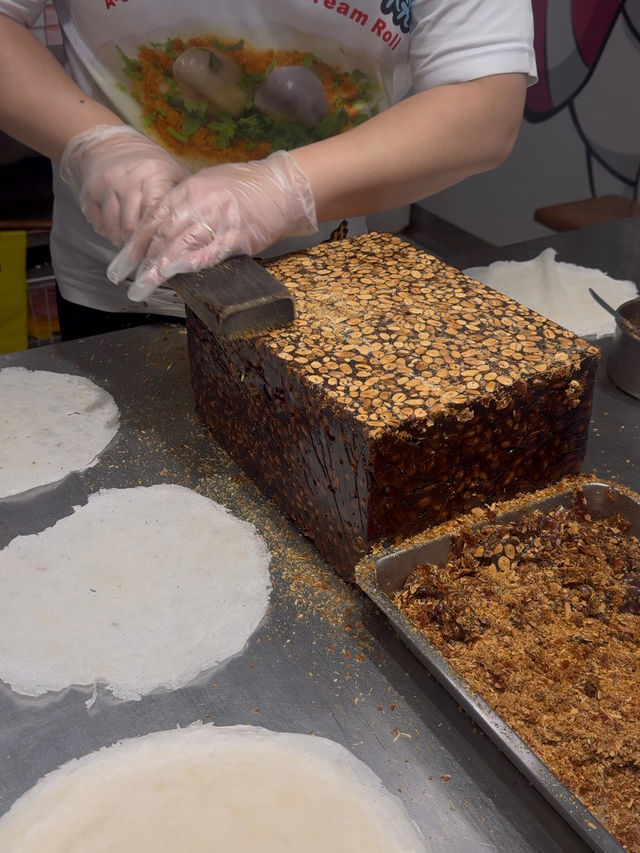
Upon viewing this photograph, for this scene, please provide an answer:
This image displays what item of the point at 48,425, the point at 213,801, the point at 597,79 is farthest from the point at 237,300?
the point at 597,79

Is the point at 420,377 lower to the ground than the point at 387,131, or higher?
lower

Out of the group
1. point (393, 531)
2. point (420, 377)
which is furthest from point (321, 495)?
point (420, 377)

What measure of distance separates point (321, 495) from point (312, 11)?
1.05m

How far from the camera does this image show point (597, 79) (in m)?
3.71

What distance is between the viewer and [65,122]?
167 centimetres

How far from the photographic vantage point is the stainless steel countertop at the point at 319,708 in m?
0.92

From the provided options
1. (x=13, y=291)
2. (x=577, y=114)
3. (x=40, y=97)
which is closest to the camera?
(x=40, y=97)

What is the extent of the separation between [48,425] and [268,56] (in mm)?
904

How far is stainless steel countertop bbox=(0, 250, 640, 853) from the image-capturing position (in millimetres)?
922

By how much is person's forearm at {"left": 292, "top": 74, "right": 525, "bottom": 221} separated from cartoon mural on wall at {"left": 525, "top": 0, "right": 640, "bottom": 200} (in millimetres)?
2240

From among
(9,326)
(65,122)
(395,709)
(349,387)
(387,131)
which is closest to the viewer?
(395,709)

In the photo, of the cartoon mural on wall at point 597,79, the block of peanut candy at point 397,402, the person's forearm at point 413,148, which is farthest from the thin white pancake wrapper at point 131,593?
the cartoon mural on wall at point 597,79

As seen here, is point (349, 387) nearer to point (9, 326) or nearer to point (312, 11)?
point (312, 11)

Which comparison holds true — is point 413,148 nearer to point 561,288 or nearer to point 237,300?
point 237,300
